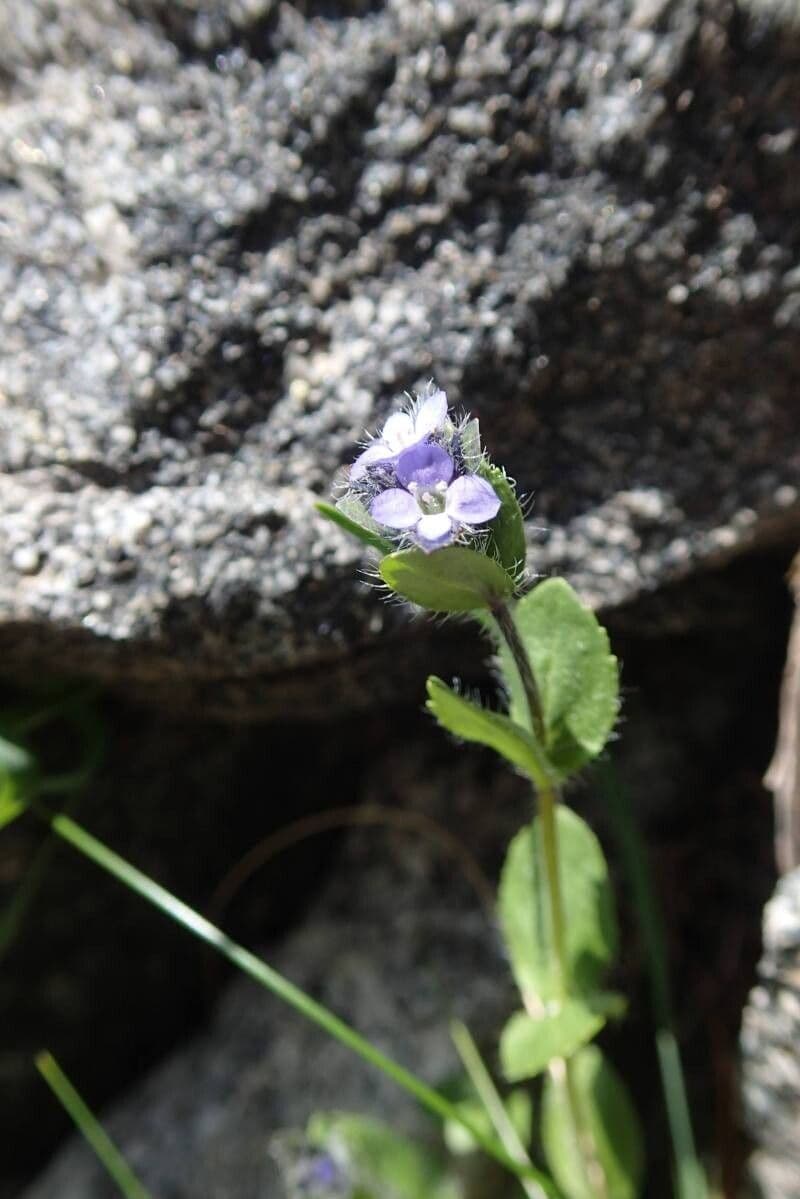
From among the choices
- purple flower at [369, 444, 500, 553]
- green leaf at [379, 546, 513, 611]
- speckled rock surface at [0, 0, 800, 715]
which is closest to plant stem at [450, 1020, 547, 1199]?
speckled rock surface at [0, 0, 800, 715]

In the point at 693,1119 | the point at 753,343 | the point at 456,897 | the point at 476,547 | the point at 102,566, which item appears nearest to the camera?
the point at 476,547

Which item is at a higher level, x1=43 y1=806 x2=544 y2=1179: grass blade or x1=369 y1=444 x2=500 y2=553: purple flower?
x1=369 y1=444 x2=500 y2=553: purple flower

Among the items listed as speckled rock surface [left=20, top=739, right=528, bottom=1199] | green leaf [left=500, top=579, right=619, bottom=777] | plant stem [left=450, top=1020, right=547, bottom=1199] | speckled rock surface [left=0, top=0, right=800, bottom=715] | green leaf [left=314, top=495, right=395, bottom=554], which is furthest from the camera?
speckled rock surface [left=20, top=739, right=528, bottom=1199]

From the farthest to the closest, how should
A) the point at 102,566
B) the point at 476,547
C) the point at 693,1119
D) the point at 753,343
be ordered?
the point at 693,1119
the point at 753,343
the point at 102,566
the point at 476,547

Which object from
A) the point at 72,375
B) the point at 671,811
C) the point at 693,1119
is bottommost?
the point at 693,1119

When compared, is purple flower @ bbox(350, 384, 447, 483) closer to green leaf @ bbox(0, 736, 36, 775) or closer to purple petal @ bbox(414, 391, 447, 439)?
purple petal @ bbox(414, 391, 447, 439)

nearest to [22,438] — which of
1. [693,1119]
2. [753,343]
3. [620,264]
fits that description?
[620,264]

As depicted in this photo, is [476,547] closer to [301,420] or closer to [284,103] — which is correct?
[301,420]

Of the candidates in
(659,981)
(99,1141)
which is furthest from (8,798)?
(659,981)
